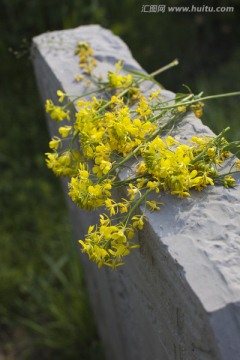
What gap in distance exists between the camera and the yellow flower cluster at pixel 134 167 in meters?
1.08

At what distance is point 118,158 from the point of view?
4.15ft

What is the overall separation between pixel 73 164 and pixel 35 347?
1.64m

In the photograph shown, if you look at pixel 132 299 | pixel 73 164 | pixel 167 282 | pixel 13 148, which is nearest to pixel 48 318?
pixel 13 148

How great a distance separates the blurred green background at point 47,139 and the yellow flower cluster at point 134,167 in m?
0.96

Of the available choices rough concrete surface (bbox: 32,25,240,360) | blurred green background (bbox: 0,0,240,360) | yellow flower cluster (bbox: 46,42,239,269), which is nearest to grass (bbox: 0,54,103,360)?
Answer: blurred green background (bbox: 0,0,240,360)

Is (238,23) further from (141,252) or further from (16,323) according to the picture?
(141,252)

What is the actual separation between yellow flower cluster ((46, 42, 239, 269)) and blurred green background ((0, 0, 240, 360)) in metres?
0.96

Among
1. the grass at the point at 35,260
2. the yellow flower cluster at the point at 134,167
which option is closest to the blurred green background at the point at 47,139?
the grass at the point at 35,260

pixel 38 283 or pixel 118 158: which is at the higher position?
pixel 118 158

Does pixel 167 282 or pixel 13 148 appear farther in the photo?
pixel 13 148

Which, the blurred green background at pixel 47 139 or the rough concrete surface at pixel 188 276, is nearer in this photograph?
the rough concrete surface at pixel 188 276

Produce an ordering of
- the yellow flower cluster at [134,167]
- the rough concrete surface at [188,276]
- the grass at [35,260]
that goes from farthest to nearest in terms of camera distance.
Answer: the grass at [35,260] → the yellow flower cluster at [134,167] → the rough concrete surface at [188,276]

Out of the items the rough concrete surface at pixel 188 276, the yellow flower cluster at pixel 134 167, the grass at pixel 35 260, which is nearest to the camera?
the rough concrete surface at pixel 188 276

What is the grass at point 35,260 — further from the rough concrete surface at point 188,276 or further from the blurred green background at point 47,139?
the rough concrete surface at point 188,276
